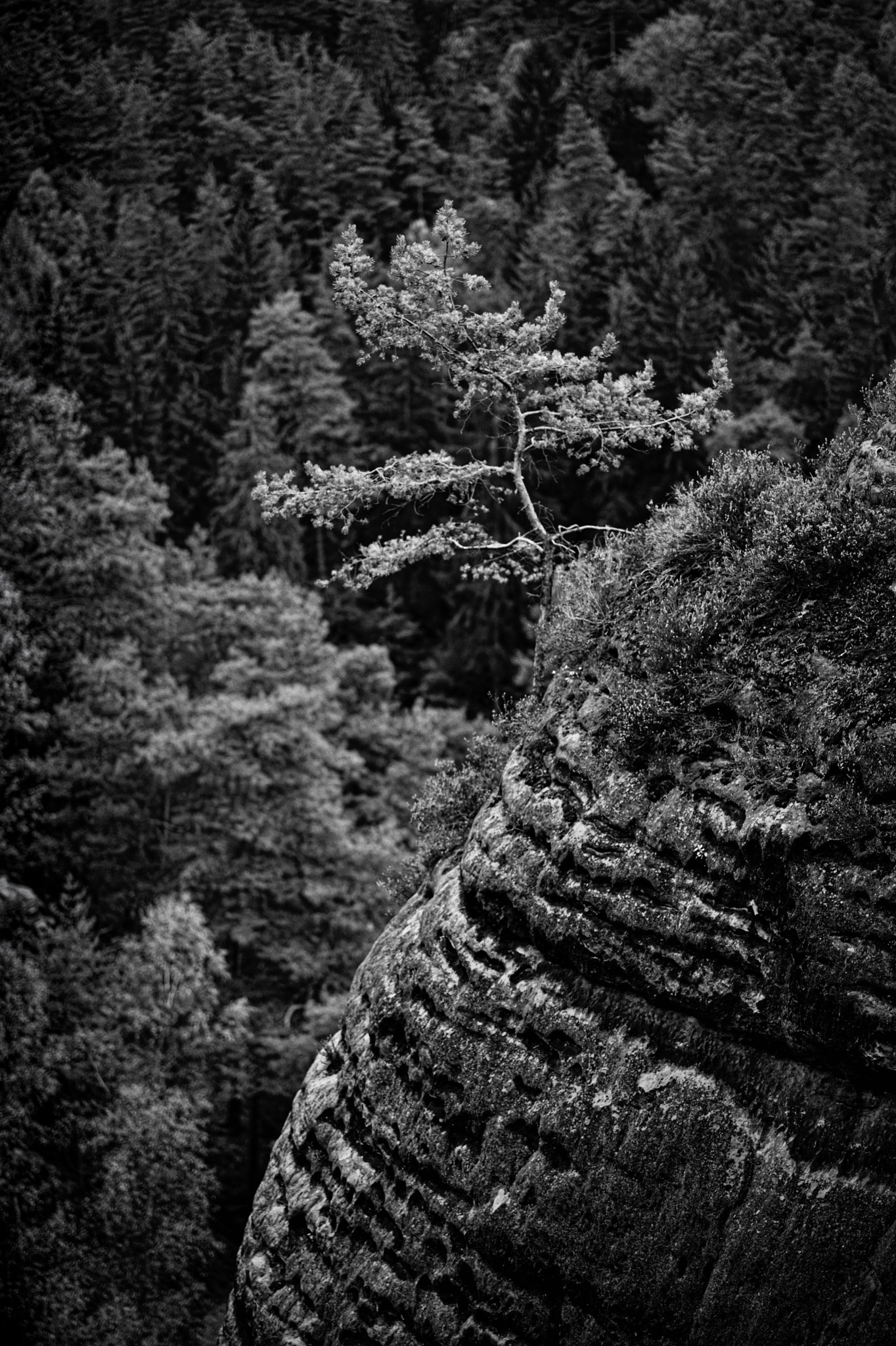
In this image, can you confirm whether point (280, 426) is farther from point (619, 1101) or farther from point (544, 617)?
point (619, 1101)

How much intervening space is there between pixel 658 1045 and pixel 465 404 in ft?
20.9

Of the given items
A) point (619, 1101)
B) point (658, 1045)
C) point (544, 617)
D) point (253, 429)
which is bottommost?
point (253, 429)

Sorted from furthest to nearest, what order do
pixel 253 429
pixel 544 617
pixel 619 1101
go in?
pixel 253 429, pixel 544 617, pixel 619 1101

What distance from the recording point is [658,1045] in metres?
7.25

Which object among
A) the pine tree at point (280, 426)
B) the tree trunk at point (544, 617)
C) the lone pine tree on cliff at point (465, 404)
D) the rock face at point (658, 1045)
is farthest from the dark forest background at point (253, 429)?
the rock face at point (658, 1045)

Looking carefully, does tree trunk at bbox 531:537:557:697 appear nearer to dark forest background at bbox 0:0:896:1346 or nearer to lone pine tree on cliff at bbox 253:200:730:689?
lone pine tree on cliff at bbox 253:200:730:689

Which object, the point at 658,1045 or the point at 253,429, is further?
the point at 253,429

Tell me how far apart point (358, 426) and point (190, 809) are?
72.1ft

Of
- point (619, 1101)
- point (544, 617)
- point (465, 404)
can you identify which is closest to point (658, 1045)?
point (619, 1101)

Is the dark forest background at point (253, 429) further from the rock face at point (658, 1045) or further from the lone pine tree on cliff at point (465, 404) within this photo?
the rock face at point (658, 1045)

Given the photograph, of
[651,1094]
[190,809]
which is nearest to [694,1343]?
[651,1094]

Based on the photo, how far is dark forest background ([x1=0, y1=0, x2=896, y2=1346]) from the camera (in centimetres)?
2217

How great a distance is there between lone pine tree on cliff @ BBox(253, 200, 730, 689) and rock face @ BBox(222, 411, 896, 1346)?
2.19m

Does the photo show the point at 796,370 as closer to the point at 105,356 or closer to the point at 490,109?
the point at 105,356
